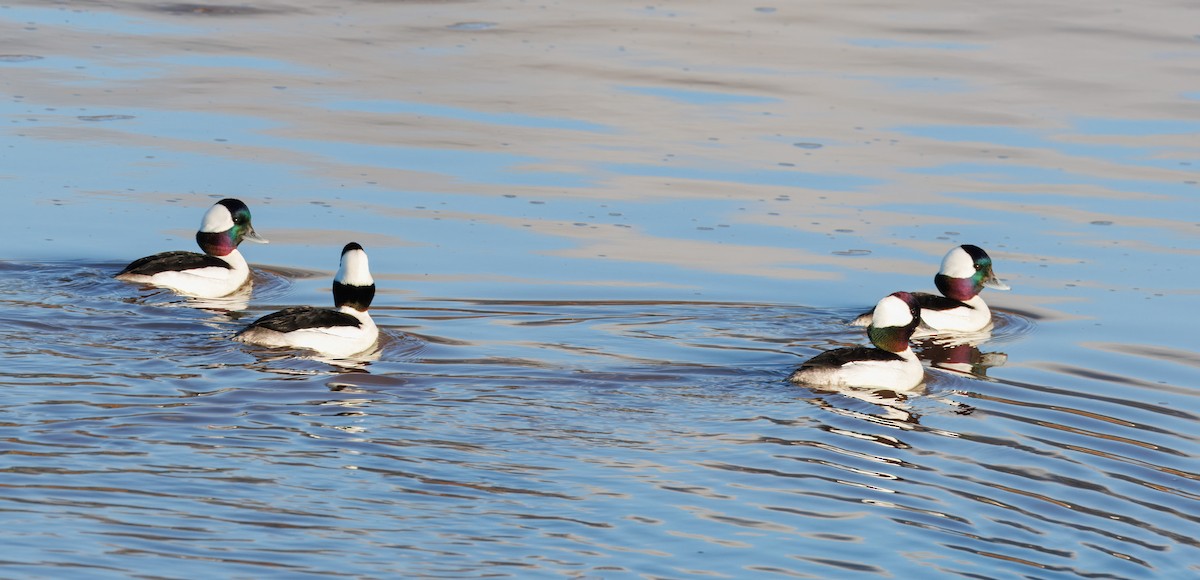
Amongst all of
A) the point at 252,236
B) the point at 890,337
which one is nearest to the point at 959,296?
the point at 890,337

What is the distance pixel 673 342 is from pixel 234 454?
3.63 metres

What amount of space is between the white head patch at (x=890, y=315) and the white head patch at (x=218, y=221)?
482 centimetres

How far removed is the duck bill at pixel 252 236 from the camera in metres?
12.6

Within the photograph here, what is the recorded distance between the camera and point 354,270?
10.8 meters

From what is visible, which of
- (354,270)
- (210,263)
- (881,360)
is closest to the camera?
(881,360)

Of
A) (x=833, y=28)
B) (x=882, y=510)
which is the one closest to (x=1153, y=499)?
(x=882, y=510)

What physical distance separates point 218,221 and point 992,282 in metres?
5.63

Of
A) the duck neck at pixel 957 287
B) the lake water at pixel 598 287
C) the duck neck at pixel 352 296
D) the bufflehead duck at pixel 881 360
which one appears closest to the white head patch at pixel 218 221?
the lake water at pixel 598 287

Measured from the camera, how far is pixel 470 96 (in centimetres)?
1781

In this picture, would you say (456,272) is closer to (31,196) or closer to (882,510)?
(31,196)

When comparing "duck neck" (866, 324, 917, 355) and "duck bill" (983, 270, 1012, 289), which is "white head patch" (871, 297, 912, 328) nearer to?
"duck neck" (866, 324, 917, 355)

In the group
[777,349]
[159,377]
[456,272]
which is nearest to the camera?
[159,377]

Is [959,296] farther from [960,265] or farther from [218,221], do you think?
[218,221]

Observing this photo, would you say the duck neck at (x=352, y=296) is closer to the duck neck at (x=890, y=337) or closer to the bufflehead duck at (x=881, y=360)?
the bufflehead duck at (x=881, y=360)
